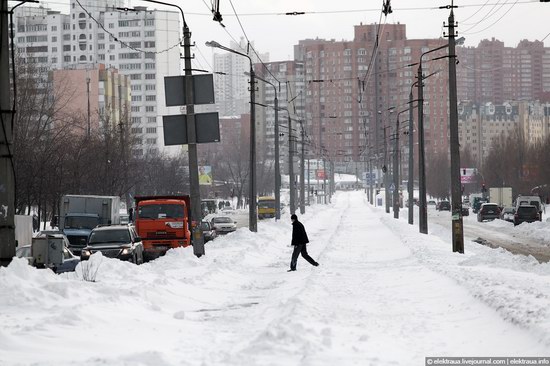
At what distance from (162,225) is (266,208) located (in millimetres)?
55532

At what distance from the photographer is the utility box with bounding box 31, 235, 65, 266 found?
2252cm

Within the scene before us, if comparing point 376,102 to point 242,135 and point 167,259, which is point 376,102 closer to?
point 242,135

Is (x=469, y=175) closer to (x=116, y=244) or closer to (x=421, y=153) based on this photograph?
(x=421, y=153)

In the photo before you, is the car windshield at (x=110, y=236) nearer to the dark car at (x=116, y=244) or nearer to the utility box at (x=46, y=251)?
the dark car at (x=116, y=244)

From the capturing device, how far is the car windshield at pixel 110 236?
31547mm

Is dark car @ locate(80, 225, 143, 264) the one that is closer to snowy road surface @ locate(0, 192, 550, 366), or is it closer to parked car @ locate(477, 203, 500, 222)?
snowy road surface @ locate(0, 192, 550, 366)

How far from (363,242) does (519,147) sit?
66.9 m

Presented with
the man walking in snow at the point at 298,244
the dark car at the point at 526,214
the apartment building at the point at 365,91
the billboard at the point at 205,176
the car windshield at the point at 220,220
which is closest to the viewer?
the man walking in snow at the point at 298,244

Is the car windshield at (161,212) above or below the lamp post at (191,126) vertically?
below

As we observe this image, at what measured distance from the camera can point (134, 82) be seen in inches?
7008

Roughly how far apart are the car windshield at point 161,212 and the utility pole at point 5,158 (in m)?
21.7

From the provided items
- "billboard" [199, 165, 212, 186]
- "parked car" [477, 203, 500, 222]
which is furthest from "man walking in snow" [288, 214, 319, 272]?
"billboard" [199, 165, 212, 186]

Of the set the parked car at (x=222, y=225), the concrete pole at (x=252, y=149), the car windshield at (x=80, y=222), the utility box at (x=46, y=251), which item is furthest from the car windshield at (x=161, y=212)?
the parked car at (x=222, y=225)

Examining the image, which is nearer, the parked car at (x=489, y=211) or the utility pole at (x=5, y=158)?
the utility pole at (x=5, y=158)
